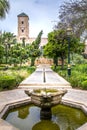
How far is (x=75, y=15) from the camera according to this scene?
18.4 metres

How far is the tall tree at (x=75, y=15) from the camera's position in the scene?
58.6 ft

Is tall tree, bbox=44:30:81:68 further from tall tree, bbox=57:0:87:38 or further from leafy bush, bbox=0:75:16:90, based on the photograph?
leafy bush, bbox=0:75:16:90

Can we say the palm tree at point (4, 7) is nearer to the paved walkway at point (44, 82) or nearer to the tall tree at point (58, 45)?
the paved walkway at point (44, 82)

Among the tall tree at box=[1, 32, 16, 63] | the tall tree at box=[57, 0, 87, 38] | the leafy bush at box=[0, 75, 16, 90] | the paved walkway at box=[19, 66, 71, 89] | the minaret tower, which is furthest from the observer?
the minaret tower

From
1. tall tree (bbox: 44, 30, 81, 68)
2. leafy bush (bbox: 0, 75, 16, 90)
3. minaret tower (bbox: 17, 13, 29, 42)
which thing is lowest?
leafy bush (bbox: 0, 75, 16, 90)

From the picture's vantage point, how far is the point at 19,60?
154ft

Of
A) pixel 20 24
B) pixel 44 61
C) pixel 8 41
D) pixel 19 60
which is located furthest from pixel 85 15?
pixel 20 24

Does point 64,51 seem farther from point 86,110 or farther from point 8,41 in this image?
point 8,41

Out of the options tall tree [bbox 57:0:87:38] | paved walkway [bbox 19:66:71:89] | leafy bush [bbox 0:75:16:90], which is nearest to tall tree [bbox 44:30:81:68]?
paved walkway [bbox 19:66:71:89]

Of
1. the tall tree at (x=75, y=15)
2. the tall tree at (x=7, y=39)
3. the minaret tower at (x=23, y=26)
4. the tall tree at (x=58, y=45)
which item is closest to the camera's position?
the tall tree at (x=75, y=15)

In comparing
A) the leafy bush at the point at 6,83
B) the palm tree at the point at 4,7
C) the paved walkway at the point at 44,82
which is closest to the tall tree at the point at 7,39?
the paved walkway at the point at 44,82

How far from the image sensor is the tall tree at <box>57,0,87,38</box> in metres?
17.9

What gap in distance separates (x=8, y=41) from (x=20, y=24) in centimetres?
3212

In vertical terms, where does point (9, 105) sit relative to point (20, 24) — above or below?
below
